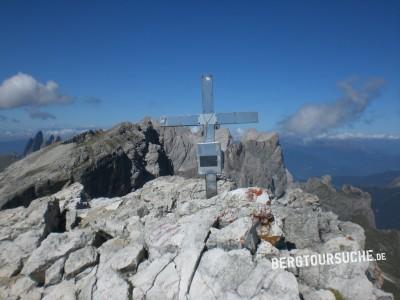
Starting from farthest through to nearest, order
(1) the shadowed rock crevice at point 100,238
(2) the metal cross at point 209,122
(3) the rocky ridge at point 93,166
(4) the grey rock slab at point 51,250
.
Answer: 1. (3) the rocky ridge at point 93,166
2. (2) the metal cross at point 209,122
3. (1) the shadowed rock crevice at point 100,238
4. (4) the grey rock slab at point 51,250

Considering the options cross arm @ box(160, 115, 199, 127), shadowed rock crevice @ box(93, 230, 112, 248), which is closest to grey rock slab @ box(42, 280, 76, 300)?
shadowed rock crevice @ box(93, 230, 112, 248)

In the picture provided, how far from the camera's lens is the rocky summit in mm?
15734

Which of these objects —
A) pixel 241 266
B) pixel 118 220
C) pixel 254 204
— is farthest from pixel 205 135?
pixel 241 266

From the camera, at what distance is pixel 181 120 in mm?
26000

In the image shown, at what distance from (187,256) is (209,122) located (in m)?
10.6

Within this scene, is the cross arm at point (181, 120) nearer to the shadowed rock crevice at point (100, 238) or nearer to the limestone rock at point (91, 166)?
the shadowed rock crevice at point (100, 238)

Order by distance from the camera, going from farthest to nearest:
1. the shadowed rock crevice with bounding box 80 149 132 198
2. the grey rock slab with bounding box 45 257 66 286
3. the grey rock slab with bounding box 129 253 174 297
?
the shadowed rock crevice with bounding box 80 149 132 198, the grey rock slab with bounding box 45 257 66 286, the grey rock slab with bounding box 129 253 174 297

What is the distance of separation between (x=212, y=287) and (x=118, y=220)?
961cm

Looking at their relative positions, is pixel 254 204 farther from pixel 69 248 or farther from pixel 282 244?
pixel 69 248

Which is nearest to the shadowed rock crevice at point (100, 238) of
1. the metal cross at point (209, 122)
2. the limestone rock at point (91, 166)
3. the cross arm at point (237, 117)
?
the metal cross at point (209, 122)

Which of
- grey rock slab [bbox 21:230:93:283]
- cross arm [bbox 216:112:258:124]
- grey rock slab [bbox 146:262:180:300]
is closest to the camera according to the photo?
grey rock slab [bbox 146:262:180:300]

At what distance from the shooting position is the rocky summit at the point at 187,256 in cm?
1573

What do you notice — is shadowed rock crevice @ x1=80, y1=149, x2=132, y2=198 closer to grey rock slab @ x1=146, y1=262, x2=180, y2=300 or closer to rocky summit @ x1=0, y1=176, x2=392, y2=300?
rocky summit @ x1=0, y1=176, x2=392, y2=300

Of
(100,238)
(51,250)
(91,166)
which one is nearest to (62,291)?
(51,250)
